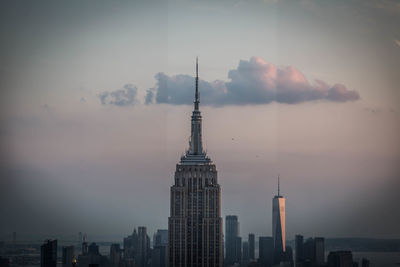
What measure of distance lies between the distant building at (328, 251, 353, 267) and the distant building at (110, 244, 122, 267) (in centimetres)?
325

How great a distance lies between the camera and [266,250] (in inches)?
760

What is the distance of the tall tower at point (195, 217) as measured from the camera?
21.3m

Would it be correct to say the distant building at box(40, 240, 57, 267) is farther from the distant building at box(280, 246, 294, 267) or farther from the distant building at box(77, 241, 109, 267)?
the distant building at box(280, 246, 294, 267)

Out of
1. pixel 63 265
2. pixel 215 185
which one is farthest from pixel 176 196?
pixel 63 265

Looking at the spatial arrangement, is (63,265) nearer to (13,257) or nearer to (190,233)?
(13,257)

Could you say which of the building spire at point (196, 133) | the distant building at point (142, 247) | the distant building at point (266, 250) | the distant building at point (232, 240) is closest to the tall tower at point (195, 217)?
the building spire at point (196, 133)

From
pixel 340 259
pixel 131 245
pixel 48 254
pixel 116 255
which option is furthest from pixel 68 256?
pixel 340 259

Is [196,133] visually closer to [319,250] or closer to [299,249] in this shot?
[299,249]

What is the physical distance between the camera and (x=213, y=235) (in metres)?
22.0

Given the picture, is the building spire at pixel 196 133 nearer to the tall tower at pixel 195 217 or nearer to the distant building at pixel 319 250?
the tall tower at pixel 195 217

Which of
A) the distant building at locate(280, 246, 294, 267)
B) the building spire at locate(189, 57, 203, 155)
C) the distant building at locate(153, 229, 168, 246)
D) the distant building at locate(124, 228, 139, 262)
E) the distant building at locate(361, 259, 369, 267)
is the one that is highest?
the building spire at locate(189, 57, 203, 155)

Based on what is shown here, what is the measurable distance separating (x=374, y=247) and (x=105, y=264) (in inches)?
161

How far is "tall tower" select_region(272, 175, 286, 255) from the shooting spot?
18.9m

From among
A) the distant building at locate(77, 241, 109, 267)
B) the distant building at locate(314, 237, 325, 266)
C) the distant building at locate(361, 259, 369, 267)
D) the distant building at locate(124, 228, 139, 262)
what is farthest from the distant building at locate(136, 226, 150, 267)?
the distant building at locate(361, 259, 369, 267)
